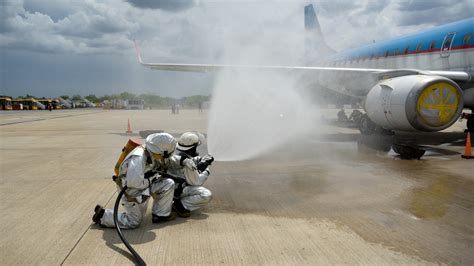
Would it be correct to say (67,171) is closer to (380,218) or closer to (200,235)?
(200,235)

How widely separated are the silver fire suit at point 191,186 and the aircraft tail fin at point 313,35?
918 inches

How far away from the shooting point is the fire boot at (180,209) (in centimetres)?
509

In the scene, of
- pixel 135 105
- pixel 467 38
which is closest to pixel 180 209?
pixel 467 38

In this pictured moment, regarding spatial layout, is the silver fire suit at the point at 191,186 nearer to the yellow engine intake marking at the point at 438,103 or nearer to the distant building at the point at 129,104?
the yellow engine intake marking at the point at 438,103

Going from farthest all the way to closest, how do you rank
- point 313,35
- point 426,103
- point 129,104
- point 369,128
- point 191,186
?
1. point 129,104
2. point 313,35
3. point 369,128
4. point 426,103
5. point 191,186

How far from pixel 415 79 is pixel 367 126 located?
4.14 m

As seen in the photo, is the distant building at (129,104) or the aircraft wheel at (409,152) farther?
the distant building at (129,104)

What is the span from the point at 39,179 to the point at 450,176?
786 centimetres

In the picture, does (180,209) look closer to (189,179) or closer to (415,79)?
(189,179)

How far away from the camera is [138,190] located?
4.55 metres

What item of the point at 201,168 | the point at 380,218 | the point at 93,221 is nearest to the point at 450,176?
the point at 380,218

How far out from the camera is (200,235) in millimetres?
4406

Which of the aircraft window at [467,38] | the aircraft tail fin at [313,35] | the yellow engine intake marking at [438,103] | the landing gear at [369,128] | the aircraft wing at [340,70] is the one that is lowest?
the landing gear at [369,128]

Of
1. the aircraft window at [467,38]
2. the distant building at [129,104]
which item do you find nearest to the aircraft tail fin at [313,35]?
the aircraft window at [467,38]
